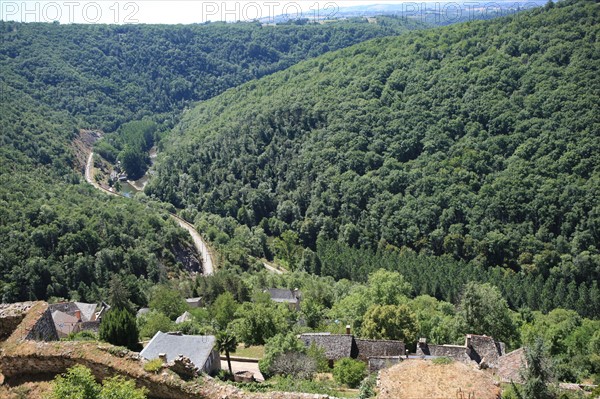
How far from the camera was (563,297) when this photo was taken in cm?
8794

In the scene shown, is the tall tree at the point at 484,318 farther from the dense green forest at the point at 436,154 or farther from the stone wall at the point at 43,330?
the dense green forest at the point at 436,154

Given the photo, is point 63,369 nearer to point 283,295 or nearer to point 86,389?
point 86,389

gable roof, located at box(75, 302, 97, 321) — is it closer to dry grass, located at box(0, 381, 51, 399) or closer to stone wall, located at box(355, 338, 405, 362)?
stone wall, located at box(355, 338, 405, 362)

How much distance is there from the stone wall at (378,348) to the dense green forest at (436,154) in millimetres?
54185

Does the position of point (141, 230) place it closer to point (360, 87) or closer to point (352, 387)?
point (352, 387)

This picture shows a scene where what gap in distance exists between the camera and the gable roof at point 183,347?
112 ft

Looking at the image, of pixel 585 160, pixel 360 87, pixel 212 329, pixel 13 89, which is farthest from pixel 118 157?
pixel 212 329

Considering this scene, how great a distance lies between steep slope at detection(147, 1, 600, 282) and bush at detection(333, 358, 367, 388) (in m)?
77.3

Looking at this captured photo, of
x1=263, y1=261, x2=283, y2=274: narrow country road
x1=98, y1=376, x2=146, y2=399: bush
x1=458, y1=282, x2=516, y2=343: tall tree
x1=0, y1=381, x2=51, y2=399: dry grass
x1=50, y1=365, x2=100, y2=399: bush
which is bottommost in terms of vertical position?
x1=263, y1=261, x2=283, y2=274: narrow country road

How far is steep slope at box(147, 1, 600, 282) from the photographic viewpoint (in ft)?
373

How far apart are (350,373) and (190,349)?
10.1 m

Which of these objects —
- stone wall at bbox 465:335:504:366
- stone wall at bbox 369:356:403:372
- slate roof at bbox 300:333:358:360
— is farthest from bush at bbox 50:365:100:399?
stone wall at bbox 465:335:504:366

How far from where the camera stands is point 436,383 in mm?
19016

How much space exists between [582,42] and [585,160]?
41.9 m
